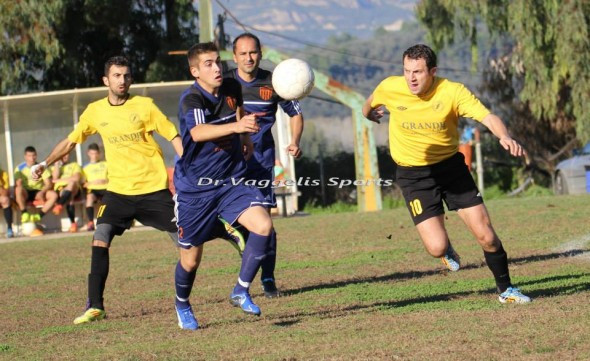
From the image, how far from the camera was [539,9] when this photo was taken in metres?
25.2

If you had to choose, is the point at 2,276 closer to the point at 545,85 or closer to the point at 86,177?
the point at 86,177

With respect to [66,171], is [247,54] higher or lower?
higher

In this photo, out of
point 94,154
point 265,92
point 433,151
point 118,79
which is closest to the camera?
point 433,151

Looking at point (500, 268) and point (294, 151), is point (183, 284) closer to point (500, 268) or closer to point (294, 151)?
point (294, 151)

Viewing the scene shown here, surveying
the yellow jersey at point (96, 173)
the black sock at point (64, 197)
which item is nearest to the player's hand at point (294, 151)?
the yellow jersey at point (96, 173)

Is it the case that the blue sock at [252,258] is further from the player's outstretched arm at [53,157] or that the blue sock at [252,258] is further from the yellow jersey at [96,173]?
the yellow jersey at [96,173]

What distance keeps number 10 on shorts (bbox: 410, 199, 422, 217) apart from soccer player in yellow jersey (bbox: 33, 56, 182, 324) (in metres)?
2.03

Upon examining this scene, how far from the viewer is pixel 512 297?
27.9ft

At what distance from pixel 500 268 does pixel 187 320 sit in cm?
251

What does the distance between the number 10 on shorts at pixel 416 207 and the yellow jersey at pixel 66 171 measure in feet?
43.6

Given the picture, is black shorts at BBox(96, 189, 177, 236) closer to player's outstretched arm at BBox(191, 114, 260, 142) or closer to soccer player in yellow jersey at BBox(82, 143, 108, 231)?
player's outstretched arm at BBox(191, 114, 260, 142)

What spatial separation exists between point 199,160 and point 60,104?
1614 centimetres

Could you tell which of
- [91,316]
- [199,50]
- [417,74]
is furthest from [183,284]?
[417,74]

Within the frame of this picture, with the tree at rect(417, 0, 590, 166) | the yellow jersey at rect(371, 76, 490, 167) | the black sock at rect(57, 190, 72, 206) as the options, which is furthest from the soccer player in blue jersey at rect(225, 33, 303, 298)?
the tree at rect(417, 0, 590, 166)
